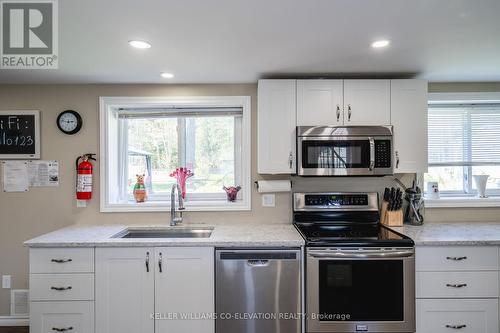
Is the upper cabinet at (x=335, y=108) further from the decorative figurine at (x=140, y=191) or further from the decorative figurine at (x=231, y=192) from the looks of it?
the decorative figurine at (x=140, y=191)

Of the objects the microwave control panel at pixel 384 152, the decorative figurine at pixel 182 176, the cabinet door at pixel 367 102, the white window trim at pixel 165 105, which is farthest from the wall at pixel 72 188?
the cabinet door at pixel 367 102

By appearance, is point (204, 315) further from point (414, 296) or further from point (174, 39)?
point (174, 39)

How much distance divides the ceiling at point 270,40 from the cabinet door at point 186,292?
4.74 ft

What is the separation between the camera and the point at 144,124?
265cm

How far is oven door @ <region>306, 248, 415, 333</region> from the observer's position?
1.83m

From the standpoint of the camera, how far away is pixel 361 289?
1.84m

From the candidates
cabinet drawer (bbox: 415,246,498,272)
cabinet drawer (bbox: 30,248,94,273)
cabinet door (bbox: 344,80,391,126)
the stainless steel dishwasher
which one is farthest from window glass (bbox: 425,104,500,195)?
cabinet drawer (bbox: 30,248,94,273)

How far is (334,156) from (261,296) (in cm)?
124

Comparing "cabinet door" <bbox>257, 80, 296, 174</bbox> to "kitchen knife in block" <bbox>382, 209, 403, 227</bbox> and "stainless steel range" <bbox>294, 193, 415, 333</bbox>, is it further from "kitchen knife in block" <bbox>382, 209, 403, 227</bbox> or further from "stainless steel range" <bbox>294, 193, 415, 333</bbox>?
"kitchen knife in block" <bbox>382, 209, 403, 227</bbox>

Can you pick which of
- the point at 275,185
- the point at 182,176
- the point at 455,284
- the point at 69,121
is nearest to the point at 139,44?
the point at 182,176

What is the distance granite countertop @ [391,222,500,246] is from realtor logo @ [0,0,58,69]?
8.97ft

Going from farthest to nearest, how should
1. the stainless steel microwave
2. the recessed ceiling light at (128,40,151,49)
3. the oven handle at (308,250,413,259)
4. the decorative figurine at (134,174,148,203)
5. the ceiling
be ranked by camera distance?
the decorative figurine at (134,174,148,203)
the stainless steel microwave
the oven handle at (308,250,413,259)
the recessed ceiling light at (128,40,151,49)
the ceiling

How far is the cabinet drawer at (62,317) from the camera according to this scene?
73.5 inches

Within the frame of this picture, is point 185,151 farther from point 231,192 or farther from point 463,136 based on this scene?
point 463,136
